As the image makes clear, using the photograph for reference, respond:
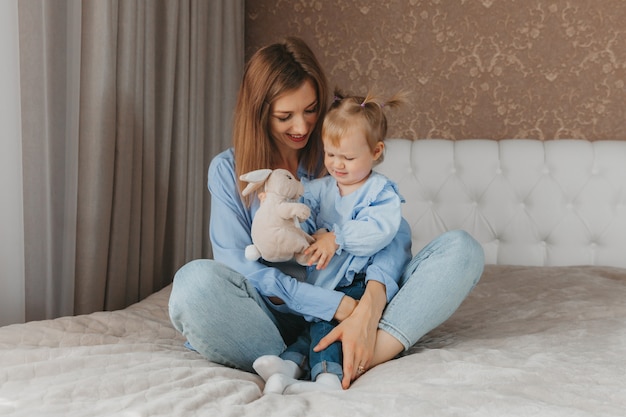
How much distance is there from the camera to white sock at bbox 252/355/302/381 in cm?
158

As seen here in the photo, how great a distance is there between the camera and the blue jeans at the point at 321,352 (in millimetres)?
1612

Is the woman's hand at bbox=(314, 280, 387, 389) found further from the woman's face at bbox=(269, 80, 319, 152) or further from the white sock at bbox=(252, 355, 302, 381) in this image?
the woman's face at bbox=(269, 80, 319, 152)

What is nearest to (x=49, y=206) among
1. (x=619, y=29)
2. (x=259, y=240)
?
(x=259, y=240)

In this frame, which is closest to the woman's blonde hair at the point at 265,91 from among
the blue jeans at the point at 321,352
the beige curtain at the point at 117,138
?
the blue jeans at the point at 321,352

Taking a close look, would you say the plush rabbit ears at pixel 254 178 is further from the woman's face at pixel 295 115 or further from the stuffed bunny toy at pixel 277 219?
the woman's face at pixel 295 115

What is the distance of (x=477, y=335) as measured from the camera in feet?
6.20

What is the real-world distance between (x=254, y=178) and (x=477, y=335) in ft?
2.26

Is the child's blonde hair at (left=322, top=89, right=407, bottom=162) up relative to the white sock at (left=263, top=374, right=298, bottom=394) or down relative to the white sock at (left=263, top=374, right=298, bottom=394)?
up

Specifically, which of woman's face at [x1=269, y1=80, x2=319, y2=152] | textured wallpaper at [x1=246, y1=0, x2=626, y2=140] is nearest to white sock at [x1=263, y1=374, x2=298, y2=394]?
woman's face at [x1=269, y1=80, x2=319, y2=152]

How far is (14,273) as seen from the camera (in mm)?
2191

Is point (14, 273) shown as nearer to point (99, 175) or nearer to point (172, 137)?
point (99, 175)

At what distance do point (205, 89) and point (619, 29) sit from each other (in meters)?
1.72

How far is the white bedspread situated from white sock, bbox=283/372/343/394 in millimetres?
45

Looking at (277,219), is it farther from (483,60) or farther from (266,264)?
(483,60)
